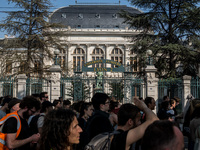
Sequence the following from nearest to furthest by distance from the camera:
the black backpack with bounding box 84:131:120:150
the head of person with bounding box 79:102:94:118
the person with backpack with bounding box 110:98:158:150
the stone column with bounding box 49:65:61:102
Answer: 1. the black backpack with bounding box 84:131:120:150
2. the person with backpack with bounding box 110:98:158:150
3. the head of person with bounding box 79:102:94:118
4. the stone column with bounding box 49:65:61:102

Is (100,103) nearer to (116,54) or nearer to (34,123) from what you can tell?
(34,123)

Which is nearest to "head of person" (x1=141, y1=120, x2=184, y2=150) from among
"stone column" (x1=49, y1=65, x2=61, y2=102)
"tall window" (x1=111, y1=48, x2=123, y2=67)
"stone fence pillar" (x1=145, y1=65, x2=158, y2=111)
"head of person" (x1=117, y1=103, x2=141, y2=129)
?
"head of person" (x1=117, y1=103, x2=141, y2=129)

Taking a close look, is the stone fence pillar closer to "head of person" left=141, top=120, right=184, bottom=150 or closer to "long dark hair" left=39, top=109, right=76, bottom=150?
"long dark hair" left=39, top=109, right=76, bottom=150

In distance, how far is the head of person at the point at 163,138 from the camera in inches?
64.1

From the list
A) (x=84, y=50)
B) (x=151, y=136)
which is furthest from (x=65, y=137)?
(x=84, y=50)

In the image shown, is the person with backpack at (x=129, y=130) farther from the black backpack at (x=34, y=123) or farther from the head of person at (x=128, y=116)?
the black backpack at (x=34, y=123)

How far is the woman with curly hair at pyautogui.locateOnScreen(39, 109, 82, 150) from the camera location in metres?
2.35

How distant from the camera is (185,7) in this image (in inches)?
715

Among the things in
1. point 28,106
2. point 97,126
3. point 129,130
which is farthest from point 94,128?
point 28,106

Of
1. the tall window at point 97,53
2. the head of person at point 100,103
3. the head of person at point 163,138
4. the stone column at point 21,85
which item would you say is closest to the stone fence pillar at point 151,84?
the stone column at point 21,85

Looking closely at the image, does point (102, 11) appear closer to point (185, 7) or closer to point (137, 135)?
point (185, 7)

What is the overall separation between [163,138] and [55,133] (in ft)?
3.32

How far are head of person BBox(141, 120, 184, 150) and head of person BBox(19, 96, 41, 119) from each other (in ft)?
7.84

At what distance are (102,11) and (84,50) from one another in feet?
31.3
